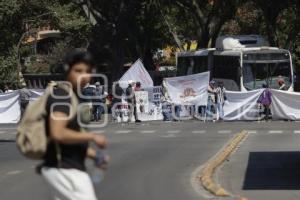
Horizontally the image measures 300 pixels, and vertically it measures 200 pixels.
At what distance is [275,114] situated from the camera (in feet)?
99.3

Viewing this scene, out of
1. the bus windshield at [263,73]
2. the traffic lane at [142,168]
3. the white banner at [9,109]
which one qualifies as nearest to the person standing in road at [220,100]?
the bus windshield at [263,73]

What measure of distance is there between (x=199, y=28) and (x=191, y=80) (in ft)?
49.1

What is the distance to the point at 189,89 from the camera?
1299 inches

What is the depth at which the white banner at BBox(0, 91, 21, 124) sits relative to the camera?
109 ft

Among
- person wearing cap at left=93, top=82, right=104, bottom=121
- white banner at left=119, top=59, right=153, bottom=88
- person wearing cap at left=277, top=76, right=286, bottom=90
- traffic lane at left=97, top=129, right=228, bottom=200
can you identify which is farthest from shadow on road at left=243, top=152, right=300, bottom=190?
white banner at left=119, top=59, right=153, bottom=88

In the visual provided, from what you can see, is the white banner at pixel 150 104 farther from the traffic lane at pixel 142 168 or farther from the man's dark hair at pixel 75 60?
the man's dark hair at pixel 75 60

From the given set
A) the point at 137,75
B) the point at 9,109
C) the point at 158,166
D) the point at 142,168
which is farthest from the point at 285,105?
the point at 142,168

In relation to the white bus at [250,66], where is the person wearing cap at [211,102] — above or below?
below

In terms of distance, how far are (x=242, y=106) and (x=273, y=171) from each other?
17.4 m

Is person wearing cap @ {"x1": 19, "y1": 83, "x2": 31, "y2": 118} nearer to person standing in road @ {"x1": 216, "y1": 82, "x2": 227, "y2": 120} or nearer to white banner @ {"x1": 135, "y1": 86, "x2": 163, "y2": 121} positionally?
white banner @ {"x1": 135, "y1": 86, "x2": 163, "y2": 121}

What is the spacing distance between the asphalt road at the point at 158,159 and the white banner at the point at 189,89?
4257 mm

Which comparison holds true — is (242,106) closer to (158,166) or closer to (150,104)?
(150,104)

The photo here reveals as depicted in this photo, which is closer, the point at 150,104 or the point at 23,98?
the point at 150,104

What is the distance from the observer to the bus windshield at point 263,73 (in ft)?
113
